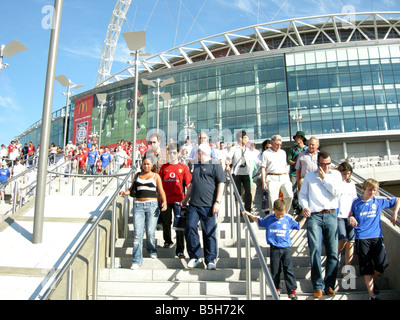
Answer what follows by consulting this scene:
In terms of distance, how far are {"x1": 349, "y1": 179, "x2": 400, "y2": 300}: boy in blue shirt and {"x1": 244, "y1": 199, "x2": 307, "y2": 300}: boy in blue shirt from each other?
0.87m

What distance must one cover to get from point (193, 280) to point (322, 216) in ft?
6.41

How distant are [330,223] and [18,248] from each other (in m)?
4.68

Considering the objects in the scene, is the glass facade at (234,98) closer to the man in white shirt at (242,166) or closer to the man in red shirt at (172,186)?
the man in white shirt at (242,166)

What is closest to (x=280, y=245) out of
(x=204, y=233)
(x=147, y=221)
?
(x=204, y=233)

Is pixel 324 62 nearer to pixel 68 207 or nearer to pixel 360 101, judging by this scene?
pixel 360 101

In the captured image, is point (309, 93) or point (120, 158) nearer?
point (120, 158)

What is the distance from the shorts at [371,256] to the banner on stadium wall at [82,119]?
57.7 m

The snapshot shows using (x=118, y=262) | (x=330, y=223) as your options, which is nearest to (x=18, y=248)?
(x=118, y=262)

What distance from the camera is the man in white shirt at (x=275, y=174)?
21.5 feet

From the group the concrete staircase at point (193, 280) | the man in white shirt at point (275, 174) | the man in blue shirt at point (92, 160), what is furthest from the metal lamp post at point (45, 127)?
the man in blue shirt at point (92, 160)

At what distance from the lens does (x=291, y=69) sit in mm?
43469

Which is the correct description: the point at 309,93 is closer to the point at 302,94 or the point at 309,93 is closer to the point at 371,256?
the point at 302,94

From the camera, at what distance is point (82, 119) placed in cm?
6100

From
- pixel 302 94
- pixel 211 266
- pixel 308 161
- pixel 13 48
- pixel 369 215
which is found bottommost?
pixel 211 266
